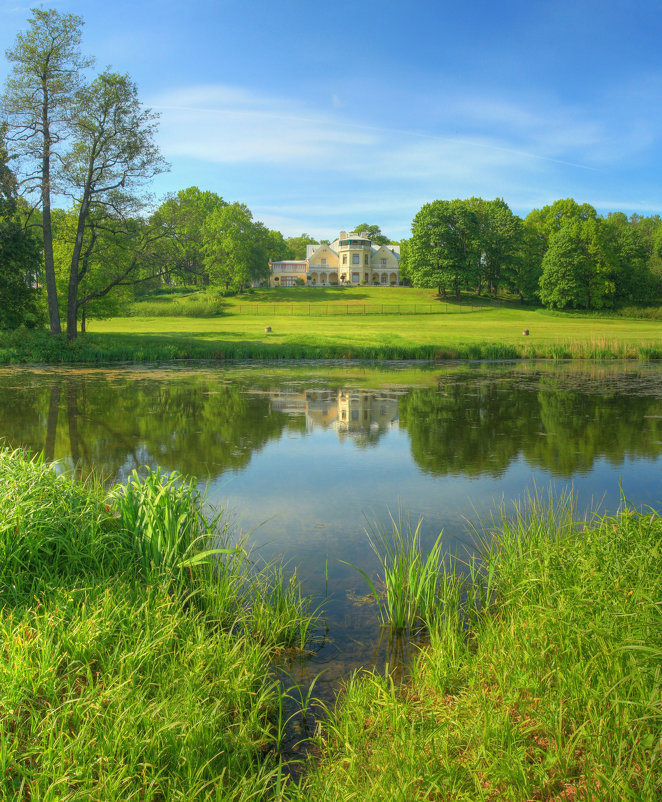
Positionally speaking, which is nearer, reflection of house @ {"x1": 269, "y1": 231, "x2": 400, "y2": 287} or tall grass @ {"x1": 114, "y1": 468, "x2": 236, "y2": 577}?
tall grass @ {"x1": 114, "y1": 468, "x2": 236, "y2": 577}

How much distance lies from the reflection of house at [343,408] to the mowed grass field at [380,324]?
13.1m

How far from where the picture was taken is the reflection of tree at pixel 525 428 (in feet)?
38.1

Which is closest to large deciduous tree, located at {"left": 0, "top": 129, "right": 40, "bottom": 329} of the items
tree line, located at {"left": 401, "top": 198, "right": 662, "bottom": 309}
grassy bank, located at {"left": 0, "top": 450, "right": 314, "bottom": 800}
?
grassy bank, located at {"left": 0, "top": 450, "right": 314, "bottom": 800}

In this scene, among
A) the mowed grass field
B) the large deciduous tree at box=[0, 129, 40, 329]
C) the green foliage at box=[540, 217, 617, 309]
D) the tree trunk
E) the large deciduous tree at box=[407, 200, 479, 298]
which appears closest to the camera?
the large deciduous tree at box=[0, 129, 40, 329]

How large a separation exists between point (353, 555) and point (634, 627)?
332 centimetres

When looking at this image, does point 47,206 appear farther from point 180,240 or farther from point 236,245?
point 236,245

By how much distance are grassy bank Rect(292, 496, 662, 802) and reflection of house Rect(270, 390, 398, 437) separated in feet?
31.9

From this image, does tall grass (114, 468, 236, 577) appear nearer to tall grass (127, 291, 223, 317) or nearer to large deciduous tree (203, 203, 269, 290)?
tall grass (127, 291, 223, 317)

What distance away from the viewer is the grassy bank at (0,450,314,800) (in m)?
3.10

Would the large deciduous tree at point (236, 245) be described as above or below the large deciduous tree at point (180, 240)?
above

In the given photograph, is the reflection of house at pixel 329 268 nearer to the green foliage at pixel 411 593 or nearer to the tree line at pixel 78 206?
the tree line at pixel 78 206

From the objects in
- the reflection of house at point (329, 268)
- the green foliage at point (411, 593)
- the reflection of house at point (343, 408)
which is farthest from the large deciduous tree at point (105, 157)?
the reflection of house at point (329, 268)

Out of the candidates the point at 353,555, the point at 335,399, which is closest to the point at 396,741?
the point at 353,555

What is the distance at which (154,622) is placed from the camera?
14.3 feet
